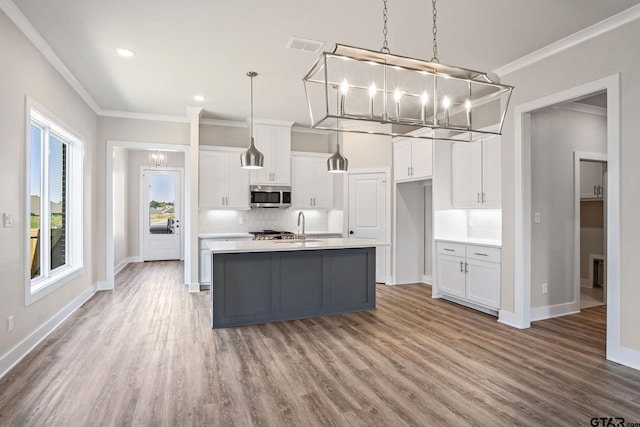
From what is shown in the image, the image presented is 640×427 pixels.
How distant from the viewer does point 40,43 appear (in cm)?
346

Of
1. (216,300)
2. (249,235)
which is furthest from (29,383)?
(249,235)

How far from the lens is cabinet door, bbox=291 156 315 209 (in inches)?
268

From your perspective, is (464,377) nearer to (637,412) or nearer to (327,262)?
(637,412)

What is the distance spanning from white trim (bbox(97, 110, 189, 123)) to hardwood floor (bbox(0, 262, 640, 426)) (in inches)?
128

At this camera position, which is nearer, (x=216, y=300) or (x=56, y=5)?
(x=56, y=5)

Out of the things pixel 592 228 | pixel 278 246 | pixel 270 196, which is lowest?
pixel 278 246

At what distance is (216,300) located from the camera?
401 centimetres

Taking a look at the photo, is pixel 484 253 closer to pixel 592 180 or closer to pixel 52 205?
pixel 592 180

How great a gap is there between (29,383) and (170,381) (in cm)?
104

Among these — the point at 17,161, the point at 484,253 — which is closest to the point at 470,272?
the point at 484,253

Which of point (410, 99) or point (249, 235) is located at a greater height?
point (410, 99)

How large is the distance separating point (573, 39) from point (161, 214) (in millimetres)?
9265

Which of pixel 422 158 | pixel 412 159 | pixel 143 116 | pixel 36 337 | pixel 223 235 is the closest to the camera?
pixel 36 337

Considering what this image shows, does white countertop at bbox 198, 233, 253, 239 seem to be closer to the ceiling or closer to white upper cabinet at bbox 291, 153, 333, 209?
white upper cabinet at bbox 291, 153, 333, 209
